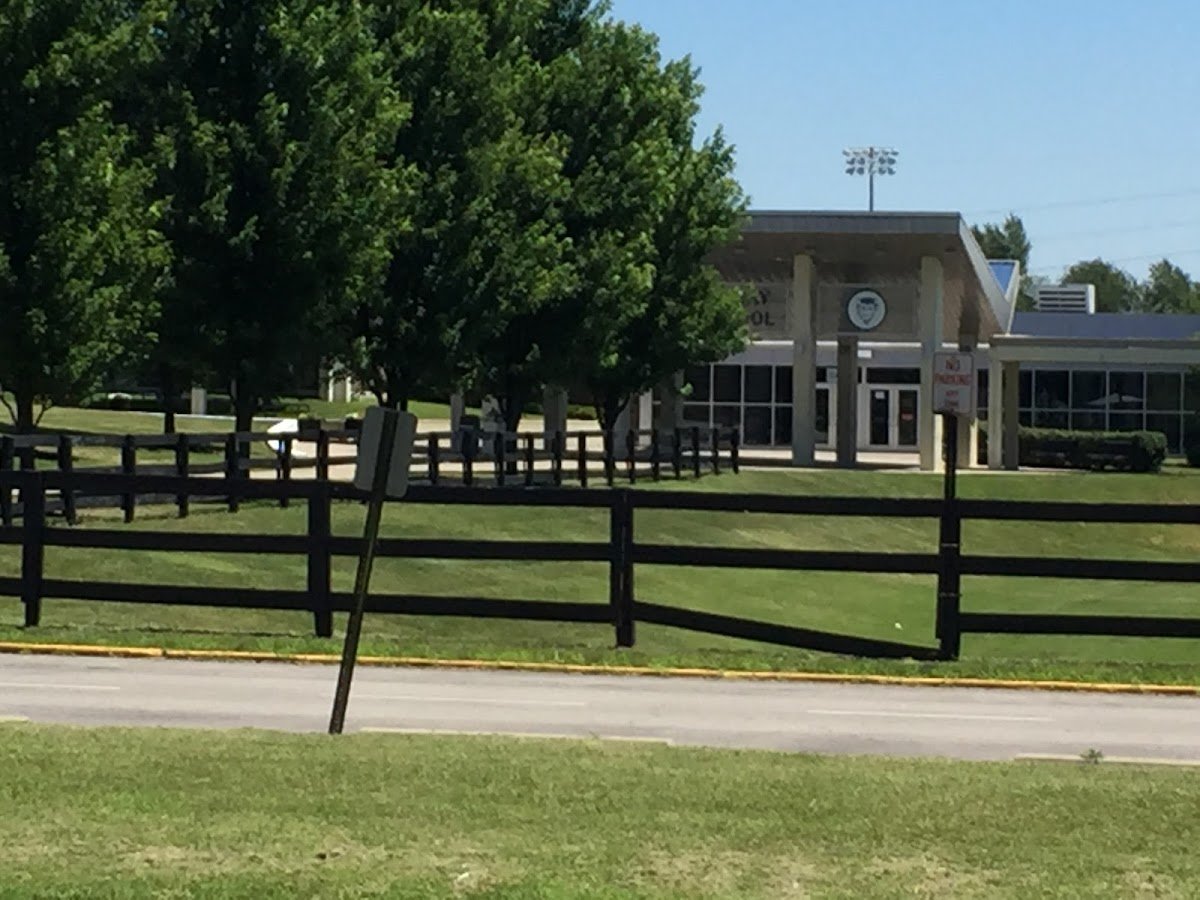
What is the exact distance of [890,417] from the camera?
73500 mm

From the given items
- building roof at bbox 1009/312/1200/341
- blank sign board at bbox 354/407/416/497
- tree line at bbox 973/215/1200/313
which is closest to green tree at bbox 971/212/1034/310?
tree line at bbox 973/215/1200/313

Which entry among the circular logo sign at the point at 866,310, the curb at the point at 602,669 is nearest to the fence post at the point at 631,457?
the circular logo sign at the point at 866,310

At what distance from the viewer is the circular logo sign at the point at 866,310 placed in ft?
186

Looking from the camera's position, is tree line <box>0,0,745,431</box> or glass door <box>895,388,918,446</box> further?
glass door <box>895,388,918,446</box>

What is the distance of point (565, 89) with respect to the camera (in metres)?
38.9

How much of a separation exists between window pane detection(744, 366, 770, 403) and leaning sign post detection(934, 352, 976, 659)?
181 feet

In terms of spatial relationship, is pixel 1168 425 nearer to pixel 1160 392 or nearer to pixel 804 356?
pixel 1160 392

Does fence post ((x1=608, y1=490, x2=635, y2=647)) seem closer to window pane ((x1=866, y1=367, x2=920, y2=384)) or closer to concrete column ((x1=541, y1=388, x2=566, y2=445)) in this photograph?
concrete column ((x1=541, y1=388, x2=566, y2=445))

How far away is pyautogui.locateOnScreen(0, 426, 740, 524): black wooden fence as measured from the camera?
24.8 metres

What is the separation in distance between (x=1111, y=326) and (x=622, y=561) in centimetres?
6922

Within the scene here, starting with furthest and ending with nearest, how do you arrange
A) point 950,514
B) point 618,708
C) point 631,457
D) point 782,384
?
point 782,384 → point 631,457 → point 950,514 → point 618,708

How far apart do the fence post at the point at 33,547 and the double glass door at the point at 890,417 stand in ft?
188

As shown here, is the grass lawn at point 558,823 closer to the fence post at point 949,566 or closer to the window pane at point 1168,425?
the fence post at point 949,566

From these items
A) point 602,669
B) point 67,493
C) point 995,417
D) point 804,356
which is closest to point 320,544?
point 602,669
